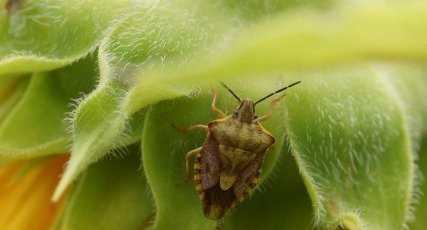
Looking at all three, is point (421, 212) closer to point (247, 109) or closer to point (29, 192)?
point (247, 109)

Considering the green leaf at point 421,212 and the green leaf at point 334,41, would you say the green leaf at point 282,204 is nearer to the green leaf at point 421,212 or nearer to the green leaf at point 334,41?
the green leaf at point 421,212

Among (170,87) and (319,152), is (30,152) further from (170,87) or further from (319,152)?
(319,152)

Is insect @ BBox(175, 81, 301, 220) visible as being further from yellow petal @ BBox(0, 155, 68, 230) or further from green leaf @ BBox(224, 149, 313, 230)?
yellow petal @ BBox(0, 155, 68, 230)

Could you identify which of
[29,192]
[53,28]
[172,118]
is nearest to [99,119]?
[172,118]

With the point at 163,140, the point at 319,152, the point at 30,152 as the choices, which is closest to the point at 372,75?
the point at 319,152

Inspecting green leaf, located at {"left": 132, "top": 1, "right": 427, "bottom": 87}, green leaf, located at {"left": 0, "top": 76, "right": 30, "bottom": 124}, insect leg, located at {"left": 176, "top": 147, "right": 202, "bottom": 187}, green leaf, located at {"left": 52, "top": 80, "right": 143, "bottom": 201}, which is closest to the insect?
insect leg, located at {"left": 176, "top": 147, "right": 202, "bottom": 187}

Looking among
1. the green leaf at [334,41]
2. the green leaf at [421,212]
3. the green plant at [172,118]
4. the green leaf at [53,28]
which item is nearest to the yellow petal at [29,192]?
the green plant at [172,118]
